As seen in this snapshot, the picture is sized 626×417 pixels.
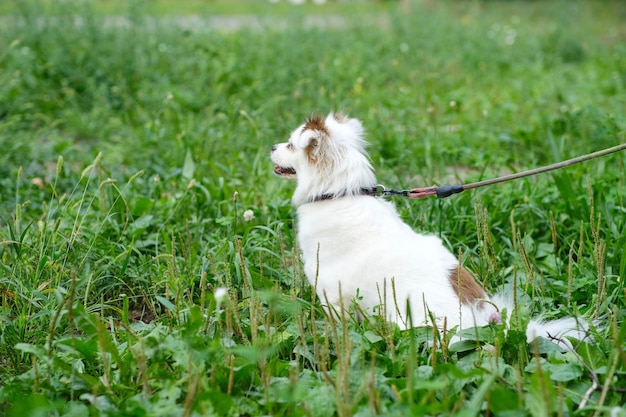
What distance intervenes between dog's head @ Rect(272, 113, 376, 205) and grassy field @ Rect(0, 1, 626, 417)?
1.33 feet

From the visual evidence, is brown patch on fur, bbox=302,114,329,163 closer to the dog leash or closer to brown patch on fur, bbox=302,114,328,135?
brown patch on fur, bbox=302,114,328,135

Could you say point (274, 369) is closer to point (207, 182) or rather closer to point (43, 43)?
point (207, 182)

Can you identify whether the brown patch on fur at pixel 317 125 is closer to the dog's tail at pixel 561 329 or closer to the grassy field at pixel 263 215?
the grassy field at pixel 263 215

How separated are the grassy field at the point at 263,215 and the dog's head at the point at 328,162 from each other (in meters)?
0.41

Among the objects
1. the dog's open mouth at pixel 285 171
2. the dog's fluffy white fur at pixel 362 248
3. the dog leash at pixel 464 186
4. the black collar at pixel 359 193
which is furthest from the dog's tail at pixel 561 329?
the dog's open mouth at pixel 285 171

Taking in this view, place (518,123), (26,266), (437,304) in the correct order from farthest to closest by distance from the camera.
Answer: (518,123)
(26,266)
(437,304)

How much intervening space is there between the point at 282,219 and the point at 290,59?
3.31m

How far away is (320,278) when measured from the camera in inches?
120

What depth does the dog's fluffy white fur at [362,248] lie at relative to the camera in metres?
2.73

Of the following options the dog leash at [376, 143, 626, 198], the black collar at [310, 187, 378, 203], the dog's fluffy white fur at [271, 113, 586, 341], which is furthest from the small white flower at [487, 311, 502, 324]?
the black collar at [310, 187, 378, 203]

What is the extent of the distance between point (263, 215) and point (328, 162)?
35.7 inches

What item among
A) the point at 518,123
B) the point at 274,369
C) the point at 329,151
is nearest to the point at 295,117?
the point at 518,123

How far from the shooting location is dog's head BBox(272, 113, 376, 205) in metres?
3.11

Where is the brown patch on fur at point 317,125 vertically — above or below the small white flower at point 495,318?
above
